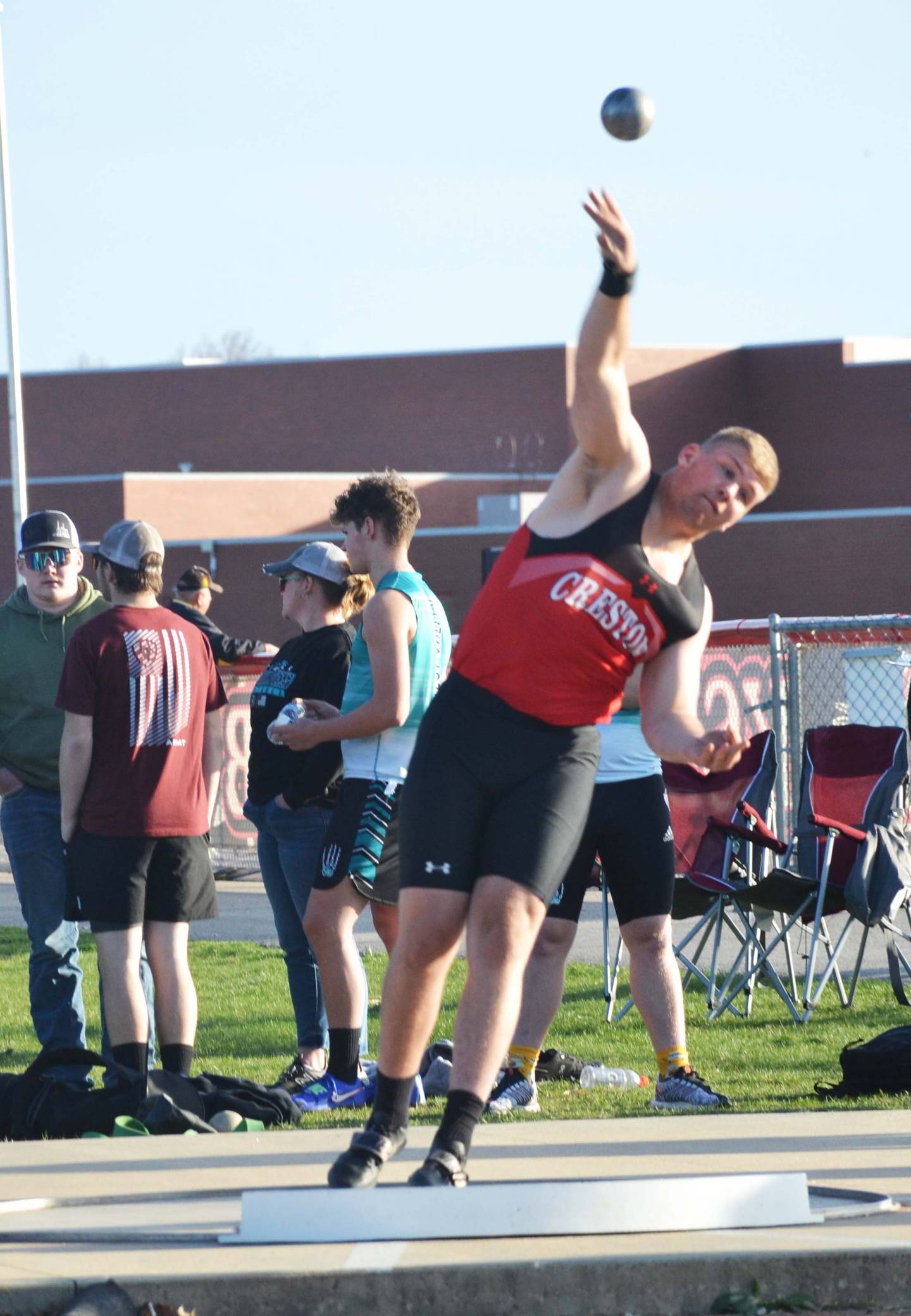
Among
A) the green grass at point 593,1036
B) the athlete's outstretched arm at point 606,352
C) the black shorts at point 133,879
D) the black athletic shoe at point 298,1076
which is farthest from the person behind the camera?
the black athletic shoe at point 298,1076

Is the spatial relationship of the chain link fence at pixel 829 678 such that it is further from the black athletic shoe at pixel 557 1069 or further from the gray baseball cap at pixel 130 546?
the gray baseball cap at pixel 130 546

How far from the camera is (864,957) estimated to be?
10969 millimetres

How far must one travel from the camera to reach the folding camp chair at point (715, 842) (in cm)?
903

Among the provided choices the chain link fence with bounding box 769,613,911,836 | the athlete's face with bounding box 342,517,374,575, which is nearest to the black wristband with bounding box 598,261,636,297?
the athlete's face with bounding box 342,517,374,575

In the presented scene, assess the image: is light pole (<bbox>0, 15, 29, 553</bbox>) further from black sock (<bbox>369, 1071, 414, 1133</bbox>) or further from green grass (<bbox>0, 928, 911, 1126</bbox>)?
black sock (<bbox>369, 1071, 414, 1133</bbox>)

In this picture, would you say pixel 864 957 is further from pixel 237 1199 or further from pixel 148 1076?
pixel 237 1199

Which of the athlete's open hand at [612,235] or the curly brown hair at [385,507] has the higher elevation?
the athlete's open hand at [612,235]

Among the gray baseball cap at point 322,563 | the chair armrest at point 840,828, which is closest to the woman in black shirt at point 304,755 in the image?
the gray baseball cap at point 322,563

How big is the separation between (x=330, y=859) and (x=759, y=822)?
3.45 meters

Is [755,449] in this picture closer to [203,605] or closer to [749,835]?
[749,835]

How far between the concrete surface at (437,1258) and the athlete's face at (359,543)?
6.84ft

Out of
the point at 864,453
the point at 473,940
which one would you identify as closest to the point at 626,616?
the point at 473,940

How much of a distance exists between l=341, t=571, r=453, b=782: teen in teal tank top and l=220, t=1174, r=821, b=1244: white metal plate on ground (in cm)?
214

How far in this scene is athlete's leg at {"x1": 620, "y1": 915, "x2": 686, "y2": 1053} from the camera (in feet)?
21.6
